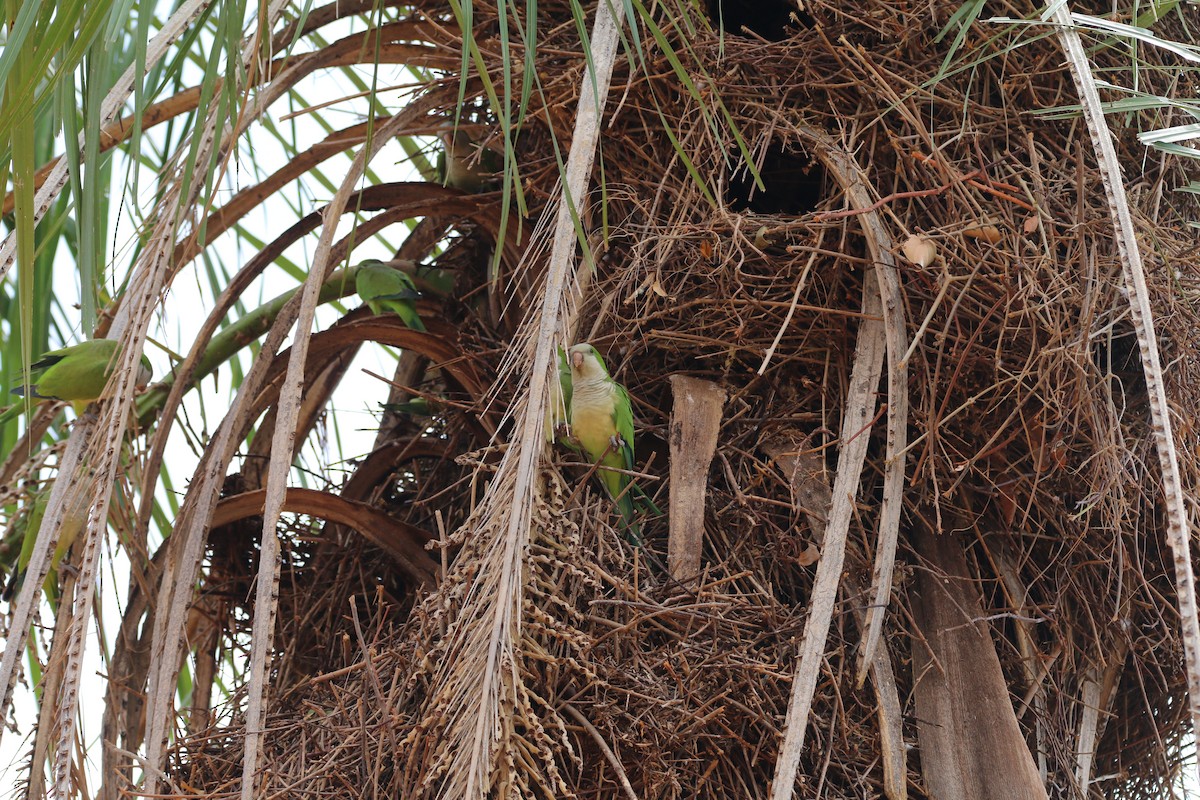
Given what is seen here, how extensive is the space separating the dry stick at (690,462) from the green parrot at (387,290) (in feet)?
2.67

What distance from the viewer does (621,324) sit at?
2.81m

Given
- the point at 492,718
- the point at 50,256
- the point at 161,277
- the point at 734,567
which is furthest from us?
the point at 50,256

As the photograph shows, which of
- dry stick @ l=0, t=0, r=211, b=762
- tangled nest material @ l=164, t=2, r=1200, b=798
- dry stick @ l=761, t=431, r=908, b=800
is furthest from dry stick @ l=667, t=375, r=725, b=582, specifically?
dry stick @ l=0, t=0, r=211, b=762

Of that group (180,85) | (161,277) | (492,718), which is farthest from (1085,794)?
(180,85)

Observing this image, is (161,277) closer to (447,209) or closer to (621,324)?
(447,209)

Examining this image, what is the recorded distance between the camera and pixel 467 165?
3.11 meters

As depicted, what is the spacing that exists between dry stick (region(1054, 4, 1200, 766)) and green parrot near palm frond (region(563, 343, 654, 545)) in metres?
1.09

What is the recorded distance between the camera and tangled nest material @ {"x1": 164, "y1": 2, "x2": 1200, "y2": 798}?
7.06 feet

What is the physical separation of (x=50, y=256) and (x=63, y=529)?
1.02 meters

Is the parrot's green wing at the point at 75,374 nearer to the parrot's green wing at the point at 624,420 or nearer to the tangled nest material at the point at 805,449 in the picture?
the tangled nest material at the point at 805,449

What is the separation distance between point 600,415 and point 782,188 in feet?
3.48

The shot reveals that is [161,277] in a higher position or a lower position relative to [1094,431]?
higher

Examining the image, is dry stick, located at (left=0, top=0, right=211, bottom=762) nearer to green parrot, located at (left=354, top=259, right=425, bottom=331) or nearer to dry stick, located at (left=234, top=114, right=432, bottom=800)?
dry stick, located at (left=234, top=114, right=432, bottom=800)

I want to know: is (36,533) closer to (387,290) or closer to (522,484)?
(387,290)
